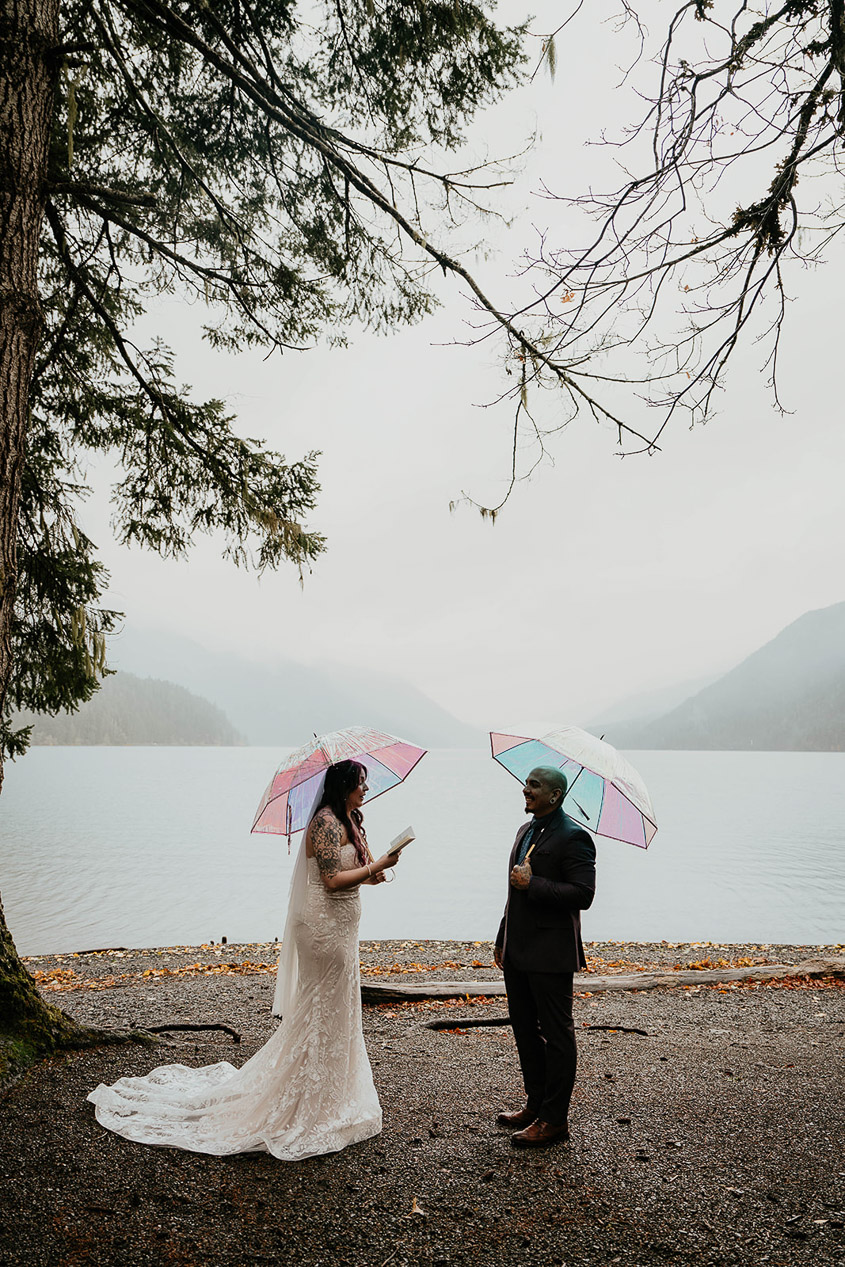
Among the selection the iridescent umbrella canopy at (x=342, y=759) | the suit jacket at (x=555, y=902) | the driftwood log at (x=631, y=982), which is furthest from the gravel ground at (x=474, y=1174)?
the iridescent umbrella canopy at (x=342, y=759)

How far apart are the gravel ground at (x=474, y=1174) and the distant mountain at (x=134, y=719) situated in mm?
→ 168736

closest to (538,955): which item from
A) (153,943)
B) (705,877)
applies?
(153,943)

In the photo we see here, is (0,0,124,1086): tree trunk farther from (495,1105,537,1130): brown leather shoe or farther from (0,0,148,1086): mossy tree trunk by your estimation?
(495,1105,537,1130): brown leather shoe

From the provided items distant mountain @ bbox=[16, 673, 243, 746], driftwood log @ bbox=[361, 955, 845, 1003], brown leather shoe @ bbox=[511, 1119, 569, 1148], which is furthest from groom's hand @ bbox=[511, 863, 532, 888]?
distant mountain @ bbox=[16, 673, 243, 746]

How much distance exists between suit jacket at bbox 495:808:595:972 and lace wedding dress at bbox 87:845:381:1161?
89cm

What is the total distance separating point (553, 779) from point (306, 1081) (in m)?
2.01

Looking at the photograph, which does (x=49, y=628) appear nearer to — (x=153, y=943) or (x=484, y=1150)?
(x=484, y=1150)

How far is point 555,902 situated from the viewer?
150 inches

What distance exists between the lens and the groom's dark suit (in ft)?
12.5

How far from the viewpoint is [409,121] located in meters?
5.79

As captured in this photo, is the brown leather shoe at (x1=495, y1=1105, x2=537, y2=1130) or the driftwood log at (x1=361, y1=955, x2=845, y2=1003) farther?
the driftwood log at (x1=361, y1=955, x2=845, y2=1003)

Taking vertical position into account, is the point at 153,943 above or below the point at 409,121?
below

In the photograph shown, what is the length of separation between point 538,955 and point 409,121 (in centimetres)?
584

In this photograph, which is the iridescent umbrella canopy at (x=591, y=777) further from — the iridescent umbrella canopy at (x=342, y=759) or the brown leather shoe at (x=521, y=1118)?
the brown leather shoe at (x=521, y=1118)
